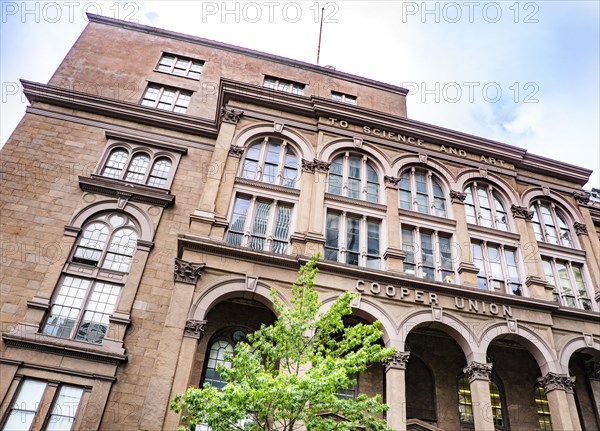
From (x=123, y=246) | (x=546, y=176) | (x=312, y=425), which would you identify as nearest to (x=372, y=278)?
(x=312, y=425)

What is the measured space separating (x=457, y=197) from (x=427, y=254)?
3974mm

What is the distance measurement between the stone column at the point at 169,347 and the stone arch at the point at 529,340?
477 inches

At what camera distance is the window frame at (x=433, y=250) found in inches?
788

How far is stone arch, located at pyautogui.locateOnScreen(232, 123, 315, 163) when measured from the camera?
859 inches

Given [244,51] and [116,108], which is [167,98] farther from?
[244,51]

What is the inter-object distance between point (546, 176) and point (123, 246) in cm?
2385

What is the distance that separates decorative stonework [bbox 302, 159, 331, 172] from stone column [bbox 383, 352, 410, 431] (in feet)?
30.6

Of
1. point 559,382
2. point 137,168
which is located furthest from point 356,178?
point 559,382

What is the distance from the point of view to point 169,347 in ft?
49.4

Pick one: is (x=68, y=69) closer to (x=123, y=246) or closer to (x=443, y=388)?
(x=123, y=246)

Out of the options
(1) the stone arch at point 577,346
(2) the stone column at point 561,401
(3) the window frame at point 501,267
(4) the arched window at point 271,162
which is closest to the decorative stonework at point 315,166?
(4) the arched window at point 271,162

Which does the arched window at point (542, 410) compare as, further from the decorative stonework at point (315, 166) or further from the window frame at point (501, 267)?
the decorative stonework at point (315, 166)

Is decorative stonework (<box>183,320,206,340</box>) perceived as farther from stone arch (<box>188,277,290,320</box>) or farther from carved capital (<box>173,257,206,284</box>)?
carved capital (<box>173,257,206,284</box>)

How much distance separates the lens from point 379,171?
74.9ft
